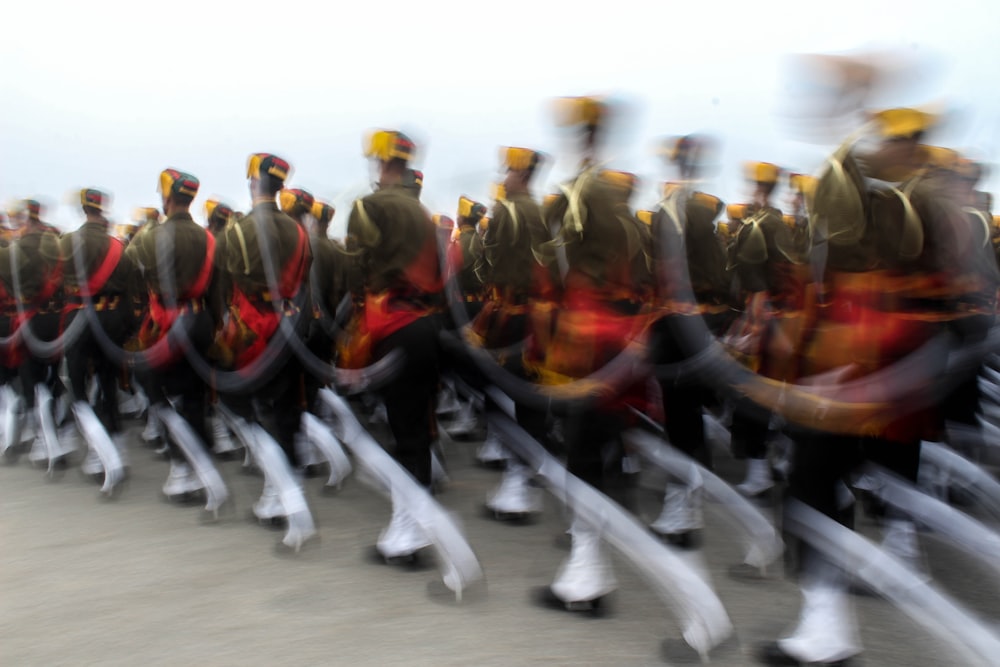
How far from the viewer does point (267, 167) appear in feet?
14.1

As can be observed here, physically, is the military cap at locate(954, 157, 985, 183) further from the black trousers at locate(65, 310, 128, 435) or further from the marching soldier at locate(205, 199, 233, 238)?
the marching soldier at locate(205, 199, 233, 238)

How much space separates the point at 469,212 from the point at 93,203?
2887 mm

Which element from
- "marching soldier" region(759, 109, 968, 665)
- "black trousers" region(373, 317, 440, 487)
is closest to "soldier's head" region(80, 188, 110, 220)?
"black trousers" region(373, 317, 440, 487)

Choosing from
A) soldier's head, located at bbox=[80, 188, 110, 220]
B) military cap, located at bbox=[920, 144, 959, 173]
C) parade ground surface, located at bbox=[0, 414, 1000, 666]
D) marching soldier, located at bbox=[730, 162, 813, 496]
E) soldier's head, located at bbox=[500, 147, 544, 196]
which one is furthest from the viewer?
soldier's head, located at bbox=[80, 188, 110, 220]

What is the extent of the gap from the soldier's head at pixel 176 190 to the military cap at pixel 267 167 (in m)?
0.60

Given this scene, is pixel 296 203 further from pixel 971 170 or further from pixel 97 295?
pixel 971 170

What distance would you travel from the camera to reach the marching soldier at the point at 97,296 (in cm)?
535

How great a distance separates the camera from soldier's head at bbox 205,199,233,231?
7156mm

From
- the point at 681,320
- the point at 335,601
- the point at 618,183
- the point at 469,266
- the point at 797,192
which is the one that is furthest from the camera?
the point at 469,266

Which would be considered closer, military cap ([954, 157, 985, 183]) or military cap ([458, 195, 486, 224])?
military cap ([954, 157, 985, 183])

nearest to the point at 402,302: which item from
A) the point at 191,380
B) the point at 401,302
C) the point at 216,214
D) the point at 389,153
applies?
the point at 401,302

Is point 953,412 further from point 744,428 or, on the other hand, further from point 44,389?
point 44,389

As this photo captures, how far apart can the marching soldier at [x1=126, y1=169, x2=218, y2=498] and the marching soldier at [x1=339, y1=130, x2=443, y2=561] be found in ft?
4.36

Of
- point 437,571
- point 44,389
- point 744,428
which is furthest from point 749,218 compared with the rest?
point 44,389
